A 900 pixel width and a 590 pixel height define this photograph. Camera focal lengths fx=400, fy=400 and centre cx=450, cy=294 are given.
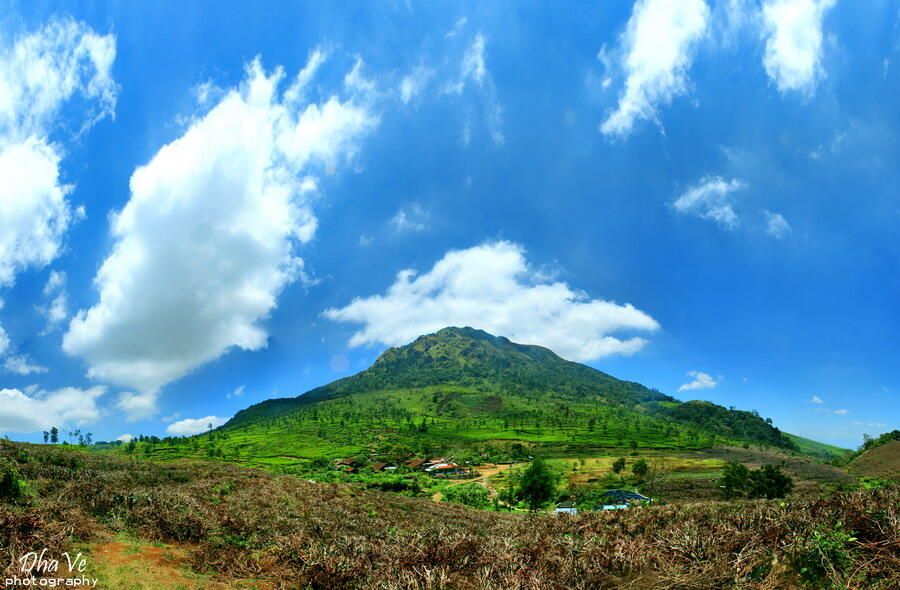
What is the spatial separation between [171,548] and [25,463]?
57.9 ft

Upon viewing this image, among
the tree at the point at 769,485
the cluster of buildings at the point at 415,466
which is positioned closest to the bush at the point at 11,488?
the tree at the point at 769,485

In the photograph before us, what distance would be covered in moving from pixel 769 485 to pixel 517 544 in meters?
69.8

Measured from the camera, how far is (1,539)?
36.6 ft

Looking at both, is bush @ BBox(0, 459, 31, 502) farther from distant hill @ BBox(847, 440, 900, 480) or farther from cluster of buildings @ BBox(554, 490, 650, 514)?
distant hill @ BBox(847, 440, 900, 480)

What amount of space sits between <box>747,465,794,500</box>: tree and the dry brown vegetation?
201ft

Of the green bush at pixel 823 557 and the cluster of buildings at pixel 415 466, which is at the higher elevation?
the green bush at pixel 823 557

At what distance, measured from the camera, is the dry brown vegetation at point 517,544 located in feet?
25.5

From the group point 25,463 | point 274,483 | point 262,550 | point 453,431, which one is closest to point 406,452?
point 453,431

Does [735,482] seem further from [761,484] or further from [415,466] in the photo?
[415,466]

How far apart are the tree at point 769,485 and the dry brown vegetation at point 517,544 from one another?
2408 inches

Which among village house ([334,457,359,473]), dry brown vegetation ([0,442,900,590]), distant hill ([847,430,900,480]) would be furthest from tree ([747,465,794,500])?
village house ([334,457,359,473])

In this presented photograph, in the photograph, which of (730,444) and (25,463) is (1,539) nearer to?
(25,463)

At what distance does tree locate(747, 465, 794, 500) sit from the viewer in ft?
196

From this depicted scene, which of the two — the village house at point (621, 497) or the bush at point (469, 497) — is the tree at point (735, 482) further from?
the bush at point (469, 497)
